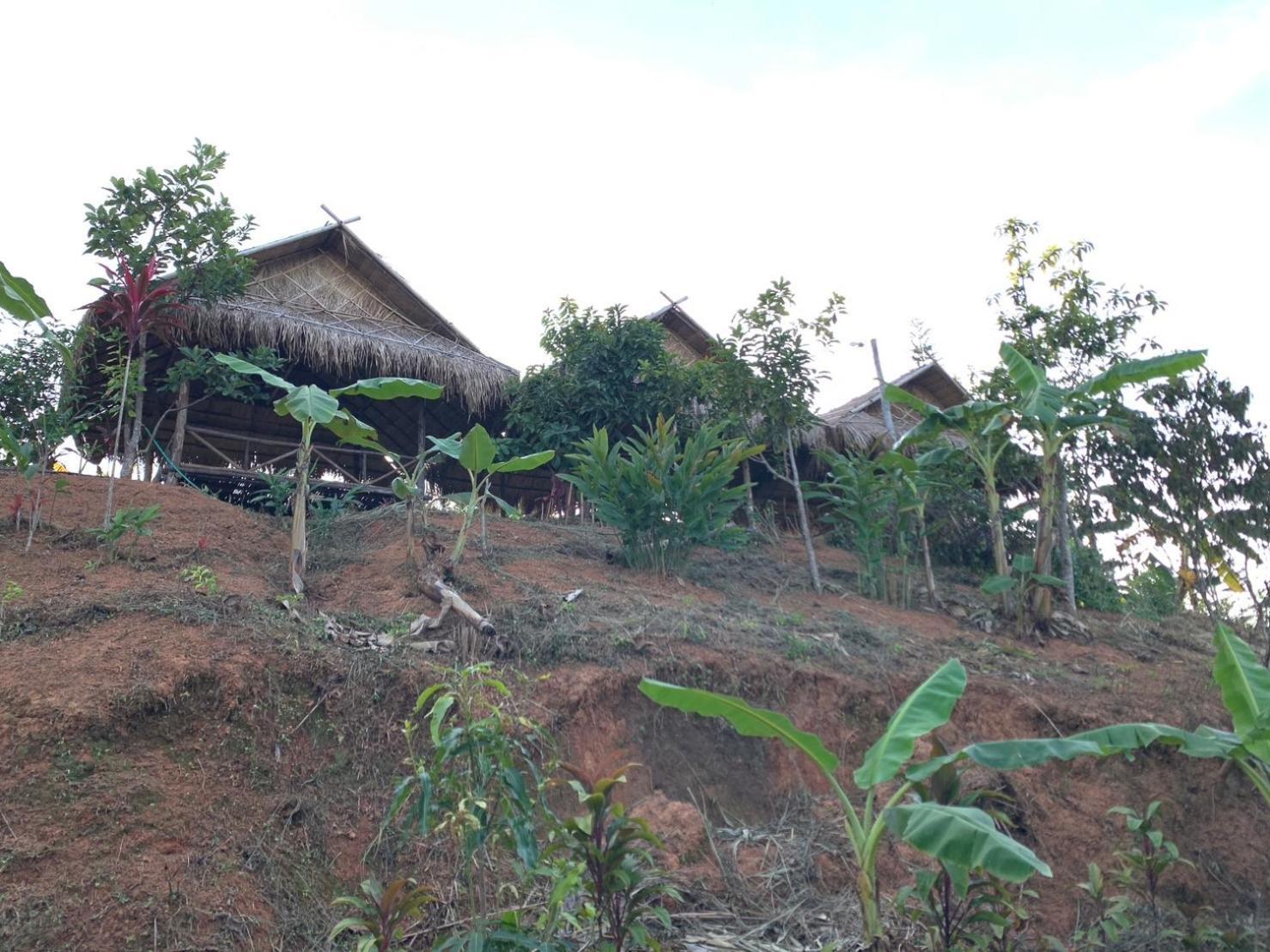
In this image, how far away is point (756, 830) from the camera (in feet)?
19.3

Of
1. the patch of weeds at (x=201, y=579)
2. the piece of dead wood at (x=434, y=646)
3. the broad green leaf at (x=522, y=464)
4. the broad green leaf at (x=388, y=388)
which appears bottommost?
the piece of dead wood at (x=434, y=646)

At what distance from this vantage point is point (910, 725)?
4469 millimetres

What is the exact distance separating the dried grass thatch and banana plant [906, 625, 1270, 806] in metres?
7.54

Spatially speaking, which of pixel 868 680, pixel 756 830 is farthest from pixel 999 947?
pixel 868 680

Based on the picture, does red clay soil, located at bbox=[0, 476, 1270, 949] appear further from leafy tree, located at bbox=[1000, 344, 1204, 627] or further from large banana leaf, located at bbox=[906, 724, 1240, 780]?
large banana leaf, located at bbox=[906, 724, 1240, 780]

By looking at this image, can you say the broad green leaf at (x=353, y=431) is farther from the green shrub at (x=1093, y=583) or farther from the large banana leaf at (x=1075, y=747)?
the green shrub at (x=1093, y=583)

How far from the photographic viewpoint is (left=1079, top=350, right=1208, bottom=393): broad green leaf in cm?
832

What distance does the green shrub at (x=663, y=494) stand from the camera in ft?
28.3

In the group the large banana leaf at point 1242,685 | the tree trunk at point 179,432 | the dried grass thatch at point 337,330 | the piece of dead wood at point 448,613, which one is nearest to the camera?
the large banana leaf at point 1242,685

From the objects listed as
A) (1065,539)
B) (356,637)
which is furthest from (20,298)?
(1065,539)

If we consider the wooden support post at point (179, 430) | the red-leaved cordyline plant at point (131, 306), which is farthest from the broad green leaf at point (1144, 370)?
the wooden support post at point (179, 430)

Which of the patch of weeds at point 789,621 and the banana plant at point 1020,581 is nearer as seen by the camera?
the patch of weeds at point 789,621

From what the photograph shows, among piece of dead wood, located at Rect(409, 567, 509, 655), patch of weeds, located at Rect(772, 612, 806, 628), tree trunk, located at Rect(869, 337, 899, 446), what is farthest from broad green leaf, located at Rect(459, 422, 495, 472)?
tree trunk, located at Rect(869, 337, 899, 446)

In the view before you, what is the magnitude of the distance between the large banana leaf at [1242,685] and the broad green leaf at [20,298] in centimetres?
618
